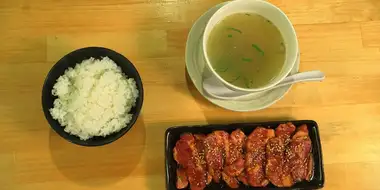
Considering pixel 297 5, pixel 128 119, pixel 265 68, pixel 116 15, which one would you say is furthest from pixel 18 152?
pixel 297 5

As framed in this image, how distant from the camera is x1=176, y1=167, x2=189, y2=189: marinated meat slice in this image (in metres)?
1.34

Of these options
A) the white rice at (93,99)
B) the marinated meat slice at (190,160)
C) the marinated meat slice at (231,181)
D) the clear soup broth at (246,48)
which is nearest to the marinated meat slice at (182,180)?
the marinated meat slice at (190,160)

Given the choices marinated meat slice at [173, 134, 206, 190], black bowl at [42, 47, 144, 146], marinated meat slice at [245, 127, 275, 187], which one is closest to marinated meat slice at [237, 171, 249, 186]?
marinated meat slice at [245, 127, 275, 187]

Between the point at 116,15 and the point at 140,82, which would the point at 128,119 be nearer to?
the point at 140,82

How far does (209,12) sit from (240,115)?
1.17 feet

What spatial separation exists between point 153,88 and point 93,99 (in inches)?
8.3

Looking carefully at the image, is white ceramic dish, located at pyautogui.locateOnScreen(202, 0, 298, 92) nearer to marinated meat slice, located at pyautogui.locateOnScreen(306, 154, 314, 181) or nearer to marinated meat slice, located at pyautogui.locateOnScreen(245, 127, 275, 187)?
marinated meat slice, located at pyautogui.locateOnScreen(245, 127, 275, 187)

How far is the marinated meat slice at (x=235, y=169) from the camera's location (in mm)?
1350

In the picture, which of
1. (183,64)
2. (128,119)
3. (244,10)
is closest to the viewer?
(244,10)

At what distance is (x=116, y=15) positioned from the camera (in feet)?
4.96

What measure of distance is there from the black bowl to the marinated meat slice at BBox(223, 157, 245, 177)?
32 cm

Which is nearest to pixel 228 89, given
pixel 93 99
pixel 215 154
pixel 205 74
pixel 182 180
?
pixel 205 74

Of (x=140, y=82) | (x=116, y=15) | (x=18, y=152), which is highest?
(x=116, y=15)

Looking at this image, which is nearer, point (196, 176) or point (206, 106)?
point (196, 176)
